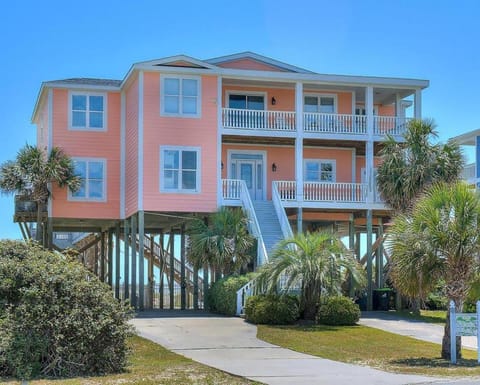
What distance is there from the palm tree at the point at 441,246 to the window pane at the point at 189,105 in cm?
1489

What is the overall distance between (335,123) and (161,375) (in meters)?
19.9

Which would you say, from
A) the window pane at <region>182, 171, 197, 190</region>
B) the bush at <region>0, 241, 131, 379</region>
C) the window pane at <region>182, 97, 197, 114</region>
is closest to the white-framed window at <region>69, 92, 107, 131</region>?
the window pane at <region>182, 97, 197, 114</region>

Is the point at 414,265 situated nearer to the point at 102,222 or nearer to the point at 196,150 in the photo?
the point at 196,150

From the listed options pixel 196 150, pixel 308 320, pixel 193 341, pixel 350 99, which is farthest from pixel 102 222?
pixel 193 341

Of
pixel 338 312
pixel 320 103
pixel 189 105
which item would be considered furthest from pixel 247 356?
pixel 320 103

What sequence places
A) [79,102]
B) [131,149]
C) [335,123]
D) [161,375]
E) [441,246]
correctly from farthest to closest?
[79,102], [335,123], [131,149], [441,246], [161,375]

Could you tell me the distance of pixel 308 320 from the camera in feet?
77.3

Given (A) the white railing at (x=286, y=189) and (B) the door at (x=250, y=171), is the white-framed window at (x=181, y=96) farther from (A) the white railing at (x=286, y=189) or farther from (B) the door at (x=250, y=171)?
(A) the white railing at (x=286, y=189)

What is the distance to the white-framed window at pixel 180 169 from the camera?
2959cm

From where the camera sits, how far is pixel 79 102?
3184cm

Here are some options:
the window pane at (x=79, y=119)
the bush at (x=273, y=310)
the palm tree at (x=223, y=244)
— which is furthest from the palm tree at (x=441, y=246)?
the window pane at (x=79, y=119)

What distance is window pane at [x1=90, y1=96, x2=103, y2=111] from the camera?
32.0m

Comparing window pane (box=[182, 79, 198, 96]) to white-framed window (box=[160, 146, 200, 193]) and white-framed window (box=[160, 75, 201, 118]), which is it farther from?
white-framed window (box=[160, 146, 200, 193])

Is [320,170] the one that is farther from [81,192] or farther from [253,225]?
[81,192]
